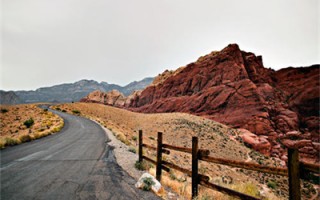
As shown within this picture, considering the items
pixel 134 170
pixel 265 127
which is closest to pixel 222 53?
pixel 265 127

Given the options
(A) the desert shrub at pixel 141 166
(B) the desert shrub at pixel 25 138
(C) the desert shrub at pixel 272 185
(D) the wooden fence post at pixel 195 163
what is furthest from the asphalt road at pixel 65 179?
(C) the desert shrub at pixel 272 185

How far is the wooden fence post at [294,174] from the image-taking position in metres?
3.57

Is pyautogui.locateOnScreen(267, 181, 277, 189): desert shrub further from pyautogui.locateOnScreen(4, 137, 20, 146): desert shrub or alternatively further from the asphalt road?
pyautogui.locateOnScreen(4, 137, 20, 146): desert shrub

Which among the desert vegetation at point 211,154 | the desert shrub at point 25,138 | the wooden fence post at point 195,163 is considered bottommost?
the desert vegetation at point 211,154

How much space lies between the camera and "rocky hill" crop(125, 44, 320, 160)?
41906 mm

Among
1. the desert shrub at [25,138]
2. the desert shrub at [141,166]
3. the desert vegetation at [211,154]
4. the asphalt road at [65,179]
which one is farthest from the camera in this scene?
the desert shrub at [25,138]

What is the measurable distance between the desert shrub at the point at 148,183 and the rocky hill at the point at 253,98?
36431 mm

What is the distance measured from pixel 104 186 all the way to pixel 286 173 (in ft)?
16.8

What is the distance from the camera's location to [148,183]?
649 cm

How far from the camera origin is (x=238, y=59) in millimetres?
65625

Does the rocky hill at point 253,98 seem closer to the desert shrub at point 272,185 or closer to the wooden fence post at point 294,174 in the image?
the desert shrub at point 272,185

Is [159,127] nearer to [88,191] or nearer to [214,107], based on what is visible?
[214,107]

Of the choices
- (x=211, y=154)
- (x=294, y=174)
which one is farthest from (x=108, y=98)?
(x=294, y=174)

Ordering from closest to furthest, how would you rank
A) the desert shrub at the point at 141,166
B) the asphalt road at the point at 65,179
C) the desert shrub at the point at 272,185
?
the asphalt road at the point at 65,179
the desert shrub at the point at 141,166
the desert shrub at the point at 272,185
